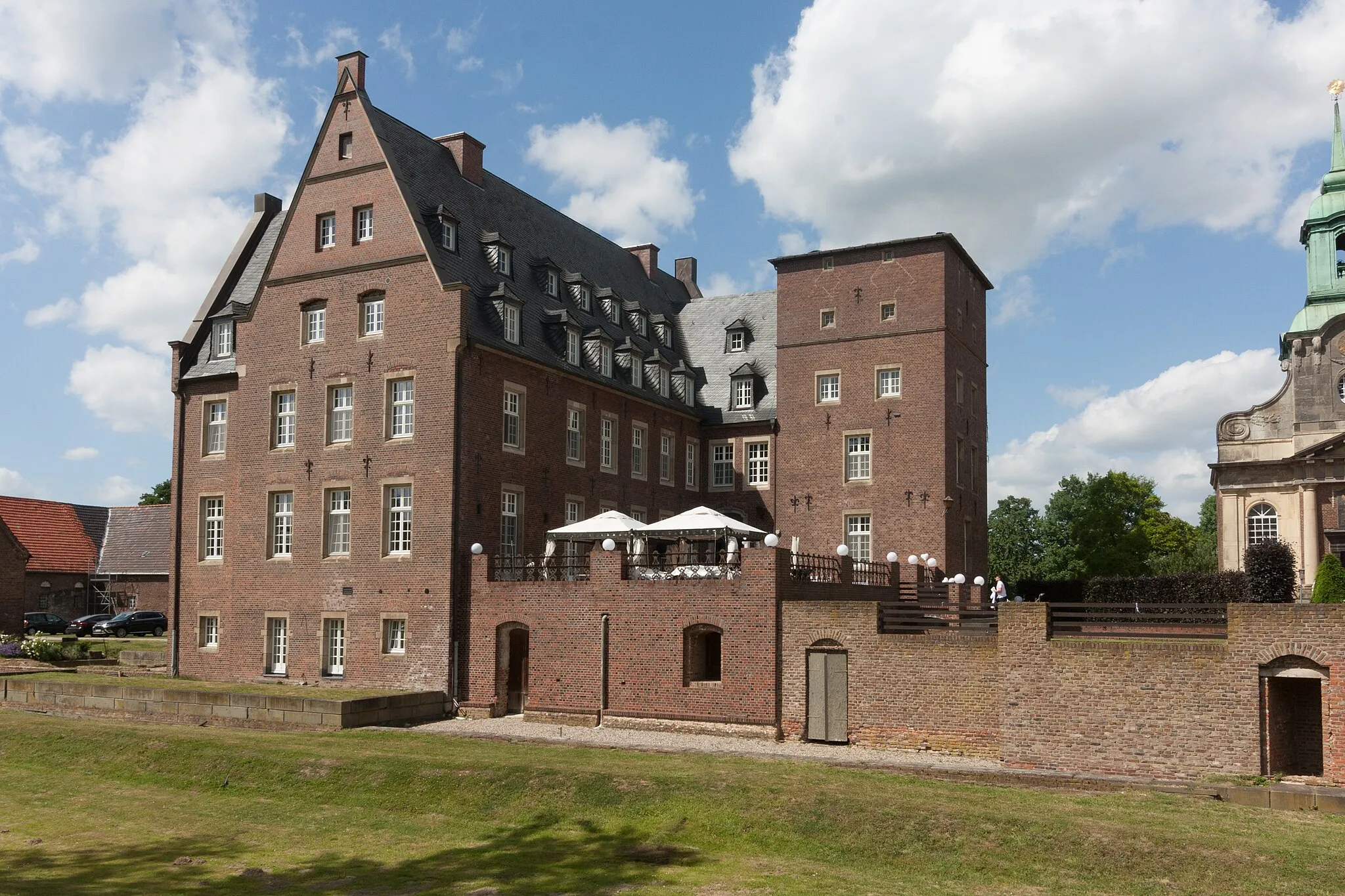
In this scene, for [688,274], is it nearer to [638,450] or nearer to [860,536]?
[638,450]

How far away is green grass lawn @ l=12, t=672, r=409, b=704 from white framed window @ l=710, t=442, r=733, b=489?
1447cm

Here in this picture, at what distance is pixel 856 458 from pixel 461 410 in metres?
13.4

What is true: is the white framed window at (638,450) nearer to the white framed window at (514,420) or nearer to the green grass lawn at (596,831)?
the white framed window at (514,420)

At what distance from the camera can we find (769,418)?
3884cm

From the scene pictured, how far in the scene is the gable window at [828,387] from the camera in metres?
37.3

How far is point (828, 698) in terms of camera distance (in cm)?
2503

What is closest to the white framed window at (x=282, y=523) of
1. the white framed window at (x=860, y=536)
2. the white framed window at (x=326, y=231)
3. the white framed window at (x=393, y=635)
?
the white framed window at (x=393, y=635)

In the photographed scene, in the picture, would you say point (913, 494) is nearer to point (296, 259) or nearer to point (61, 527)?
point (296, 259)

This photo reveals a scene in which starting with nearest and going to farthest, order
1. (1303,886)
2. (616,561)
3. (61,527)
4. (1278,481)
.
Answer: (1303,886) < (616,561) < (1278,481) < (61,527)

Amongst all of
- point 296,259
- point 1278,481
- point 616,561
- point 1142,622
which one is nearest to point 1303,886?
point 1142,622

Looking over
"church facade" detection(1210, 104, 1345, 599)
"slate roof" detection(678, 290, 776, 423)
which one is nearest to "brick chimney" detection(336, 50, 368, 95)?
"slate roof" detection(678, 290, 776, 423)

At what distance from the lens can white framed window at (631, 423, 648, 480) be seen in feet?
121

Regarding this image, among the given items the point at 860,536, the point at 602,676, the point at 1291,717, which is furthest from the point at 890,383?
the point at 1291,717

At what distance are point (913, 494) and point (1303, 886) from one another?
2206cm
